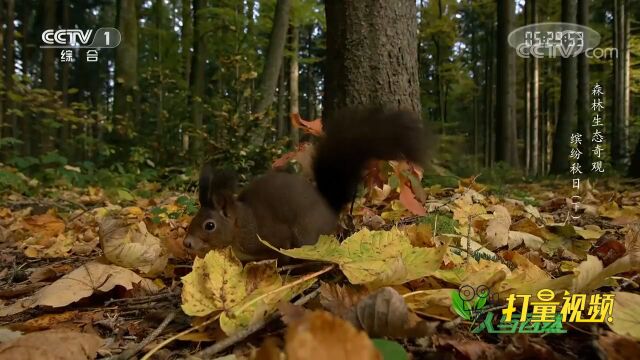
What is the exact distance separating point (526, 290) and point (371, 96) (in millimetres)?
2131

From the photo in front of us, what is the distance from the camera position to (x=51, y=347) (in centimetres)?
99

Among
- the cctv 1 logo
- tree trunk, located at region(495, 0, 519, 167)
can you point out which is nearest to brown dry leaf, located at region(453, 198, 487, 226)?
the cctv 1 logo

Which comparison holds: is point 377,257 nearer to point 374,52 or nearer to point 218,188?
point 218,188

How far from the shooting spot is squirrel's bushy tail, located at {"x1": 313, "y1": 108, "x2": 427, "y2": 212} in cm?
172

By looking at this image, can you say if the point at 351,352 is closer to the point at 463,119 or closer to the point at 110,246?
the point at 110,246

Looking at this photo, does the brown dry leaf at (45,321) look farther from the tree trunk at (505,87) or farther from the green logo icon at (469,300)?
the tree trunk at (505,87)

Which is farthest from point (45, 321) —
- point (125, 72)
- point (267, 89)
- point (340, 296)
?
point (125, 72)

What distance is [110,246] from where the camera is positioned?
5.71 ft

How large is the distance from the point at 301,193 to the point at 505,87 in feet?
22.7

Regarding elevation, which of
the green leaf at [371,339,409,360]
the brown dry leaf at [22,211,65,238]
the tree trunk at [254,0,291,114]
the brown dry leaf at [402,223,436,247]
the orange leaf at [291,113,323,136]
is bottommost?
the brown dry leaf at [22,211,65,238]

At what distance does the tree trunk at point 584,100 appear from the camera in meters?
2.51

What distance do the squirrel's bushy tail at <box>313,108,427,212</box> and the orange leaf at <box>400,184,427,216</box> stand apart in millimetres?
253

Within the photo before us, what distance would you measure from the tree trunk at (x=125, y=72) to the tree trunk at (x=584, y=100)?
6411mm

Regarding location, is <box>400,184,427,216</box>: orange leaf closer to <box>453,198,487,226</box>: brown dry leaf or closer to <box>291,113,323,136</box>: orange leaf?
<box>453,198,487,226</box>: brown dry leaf
